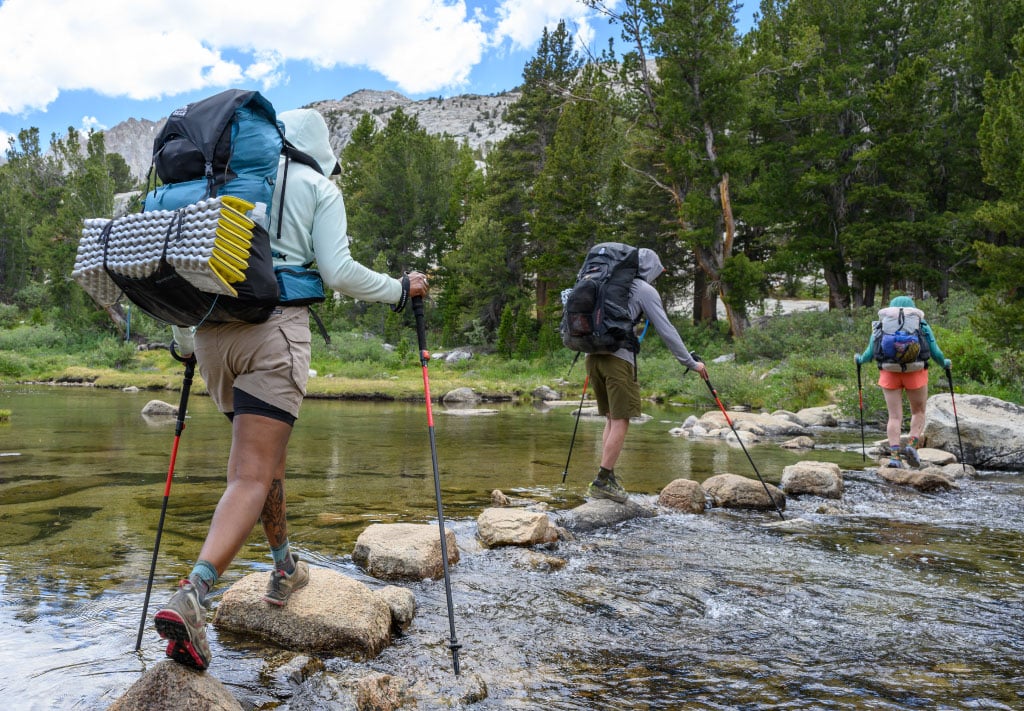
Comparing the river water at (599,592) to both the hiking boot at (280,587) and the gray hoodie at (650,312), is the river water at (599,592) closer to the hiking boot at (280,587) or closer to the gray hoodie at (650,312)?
the hiking boot at (280,587)

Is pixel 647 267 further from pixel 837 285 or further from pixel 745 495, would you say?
pixel 837 285

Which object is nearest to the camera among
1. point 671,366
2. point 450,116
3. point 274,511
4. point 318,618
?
point 274,511

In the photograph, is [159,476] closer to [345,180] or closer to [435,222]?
[435,222]

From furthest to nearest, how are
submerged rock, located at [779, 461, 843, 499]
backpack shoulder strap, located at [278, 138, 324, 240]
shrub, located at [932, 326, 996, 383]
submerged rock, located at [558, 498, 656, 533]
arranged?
shrub, located at [932, 326, 996, 383], submerged rock, located at [779, 461, 843, 499], submerged rock, located at [558, 498, 656, 533], backpack shoulder strap, located at [278, 138, 324, 240]

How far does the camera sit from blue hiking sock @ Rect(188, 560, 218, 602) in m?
2.55

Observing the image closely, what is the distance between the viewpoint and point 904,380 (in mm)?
9250

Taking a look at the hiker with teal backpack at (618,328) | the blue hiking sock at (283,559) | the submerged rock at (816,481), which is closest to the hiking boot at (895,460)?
the submerged rock at (816,481)

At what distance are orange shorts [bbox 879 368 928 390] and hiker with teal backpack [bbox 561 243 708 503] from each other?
4285 millimetres

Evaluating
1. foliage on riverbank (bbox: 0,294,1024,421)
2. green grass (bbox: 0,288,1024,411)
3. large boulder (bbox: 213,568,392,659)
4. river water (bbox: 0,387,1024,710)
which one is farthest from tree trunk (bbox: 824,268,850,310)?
large boulder (bbox: 213,568,392,659)

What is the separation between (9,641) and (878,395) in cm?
1395

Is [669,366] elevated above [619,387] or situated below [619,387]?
below

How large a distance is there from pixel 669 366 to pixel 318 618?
78.6 feet

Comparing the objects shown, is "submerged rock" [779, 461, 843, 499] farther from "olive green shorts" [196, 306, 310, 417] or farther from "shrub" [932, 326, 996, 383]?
"shrub" [932, 326, 996, 383]

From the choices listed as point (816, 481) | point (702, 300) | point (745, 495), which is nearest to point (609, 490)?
point (745, 495)
